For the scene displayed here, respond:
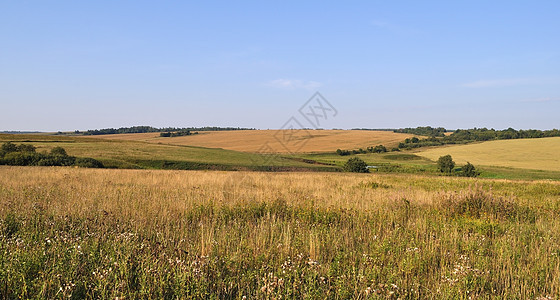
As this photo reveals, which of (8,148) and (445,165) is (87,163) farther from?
(445,165)

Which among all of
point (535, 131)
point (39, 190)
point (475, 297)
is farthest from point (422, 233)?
point (535, 131)

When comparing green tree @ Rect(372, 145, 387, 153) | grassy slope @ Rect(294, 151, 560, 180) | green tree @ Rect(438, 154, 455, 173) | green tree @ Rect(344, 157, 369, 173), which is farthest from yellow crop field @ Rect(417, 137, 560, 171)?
green tree @ Rect(344, 157, 369, 173)

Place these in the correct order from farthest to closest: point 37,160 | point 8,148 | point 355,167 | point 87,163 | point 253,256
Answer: point 355,167 < point 8,148 < point 87,163 < point 37,160 < point 253,256

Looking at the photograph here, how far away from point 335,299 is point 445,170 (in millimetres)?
64208

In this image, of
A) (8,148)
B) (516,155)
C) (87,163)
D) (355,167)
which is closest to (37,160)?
(87,163)

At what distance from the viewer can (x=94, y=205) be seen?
7641 millimetres

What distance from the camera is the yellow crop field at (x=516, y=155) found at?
226 feet

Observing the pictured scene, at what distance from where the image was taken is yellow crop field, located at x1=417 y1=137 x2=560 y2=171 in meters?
68.8

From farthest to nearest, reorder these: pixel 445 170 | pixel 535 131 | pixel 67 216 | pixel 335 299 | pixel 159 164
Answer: pixel 535 131
pixel 445 170
pixel 159 164
pixel 67 216
pixel 335 299

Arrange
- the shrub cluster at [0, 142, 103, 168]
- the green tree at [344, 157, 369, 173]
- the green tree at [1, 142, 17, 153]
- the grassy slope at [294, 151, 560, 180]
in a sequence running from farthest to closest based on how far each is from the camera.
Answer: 1. the green tree at [344, 157, 369, 173]
2. the grassy slope at [294, 151, 560, 180]
3. the green tree at [1, 142, 17, 153]
4. the shrub cluster at [0, 142, 103, 168]

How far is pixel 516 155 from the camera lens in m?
80.9

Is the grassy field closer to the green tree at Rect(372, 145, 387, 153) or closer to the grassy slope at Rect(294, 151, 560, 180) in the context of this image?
the grassy slope at Rect(294, 151, 560, 180)

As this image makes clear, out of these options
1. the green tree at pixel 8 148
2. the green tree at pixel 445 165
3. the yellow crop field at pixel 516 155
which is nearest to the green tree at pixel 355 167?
the green tree at pixel 445 165

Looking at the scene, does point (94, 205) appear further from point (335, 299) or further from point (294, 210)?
point (335, 299)
